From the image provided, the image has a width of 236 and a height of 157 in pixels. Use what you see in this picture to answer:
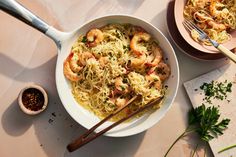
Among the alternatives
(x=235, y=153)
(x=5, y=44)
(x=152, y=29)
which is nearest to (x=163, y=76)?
(x=152, y=29)

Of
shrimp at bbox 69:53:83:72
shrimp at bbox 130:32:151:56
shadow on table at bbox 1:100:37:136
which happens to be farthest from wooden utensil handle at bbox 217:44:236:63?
shadow on table at bbox 1:100:37:136

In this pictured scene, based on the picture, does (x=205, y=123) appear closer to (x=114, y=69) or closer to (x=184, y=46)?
(x=184, y=46)

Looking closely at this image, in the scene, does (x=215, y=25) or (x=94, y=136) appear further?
(x=215, y=25)

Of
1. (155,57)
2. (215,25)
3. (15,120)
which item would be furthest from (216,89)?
(15,120)

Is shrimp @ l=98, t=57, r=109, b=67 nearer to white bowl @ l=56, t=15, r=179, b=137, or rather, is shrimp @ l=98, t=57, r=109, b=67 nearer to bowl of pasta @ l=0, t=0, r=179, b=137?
bowl of pasta @ l=0, t=0, r=179, b=137

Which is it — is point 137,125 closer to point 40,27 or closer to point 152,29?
point 152,29

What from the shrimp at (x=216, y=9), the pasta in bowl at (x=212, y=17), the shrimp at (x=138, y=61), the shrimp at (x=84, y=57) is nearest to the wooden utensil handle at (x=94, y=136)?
the shrimp at (x=138, y=61)
